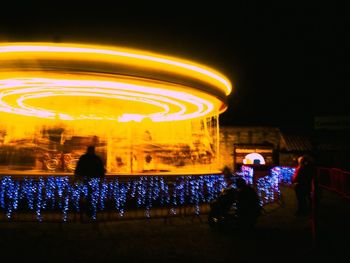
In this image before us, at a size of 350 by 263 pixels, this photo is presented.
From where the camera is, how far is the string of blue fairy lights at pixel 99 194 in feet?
25.3

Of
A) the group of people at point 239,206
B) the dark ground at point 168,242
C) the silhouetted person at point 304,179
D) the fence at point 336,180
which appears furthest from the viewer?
the fence at point 336,180

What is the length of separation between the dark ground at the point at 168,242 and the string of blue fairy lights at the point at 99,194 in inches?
21.7

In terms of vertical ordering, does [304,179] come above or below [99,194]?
above

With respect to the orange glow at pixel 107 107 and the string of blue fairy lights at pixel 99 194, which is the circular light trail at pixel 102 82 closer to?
the orange glow at pixel 107 107

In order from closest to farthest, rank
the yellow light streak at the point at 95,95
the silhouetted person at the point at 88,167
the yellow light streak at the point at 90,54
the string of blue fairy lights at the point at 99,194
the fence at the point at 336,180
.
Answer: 1. the yellow light streak at the point at 90,54
2. the string of blue fairy lights at the point at 99,194
3. the silhouetted person at the point at 88,167
4. the yellow light streak at the point at 95,95
5. the fence at the point at 336,180

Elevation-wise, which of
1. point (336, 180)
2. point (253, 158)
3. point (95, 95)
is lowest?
point (336, 180)

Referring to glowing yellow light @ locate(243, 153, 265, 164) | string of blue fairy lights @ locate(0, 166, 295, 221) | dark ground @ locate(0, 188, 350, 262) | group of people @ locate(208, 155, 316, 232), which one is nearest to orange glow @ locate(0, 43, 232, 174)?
string of blue fairy lights @ locate(0, 166, 295, 221)

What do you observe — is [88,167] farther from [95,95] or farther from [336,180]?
[336,180]

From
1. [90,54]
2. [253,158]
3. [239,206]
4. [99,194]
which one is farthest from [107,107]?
[253,158]

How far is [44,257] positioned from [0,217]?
3.31 m

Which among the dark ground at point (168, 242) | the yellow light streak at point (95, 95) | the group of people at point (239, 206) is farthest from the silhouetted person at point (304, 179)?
the yellow light streak at point (95, 95)

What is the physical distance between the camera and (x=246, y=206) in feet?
23.6

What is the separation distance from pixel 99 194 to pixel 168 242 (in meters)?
2.34

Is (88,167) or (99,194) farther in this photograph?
(88,167)
